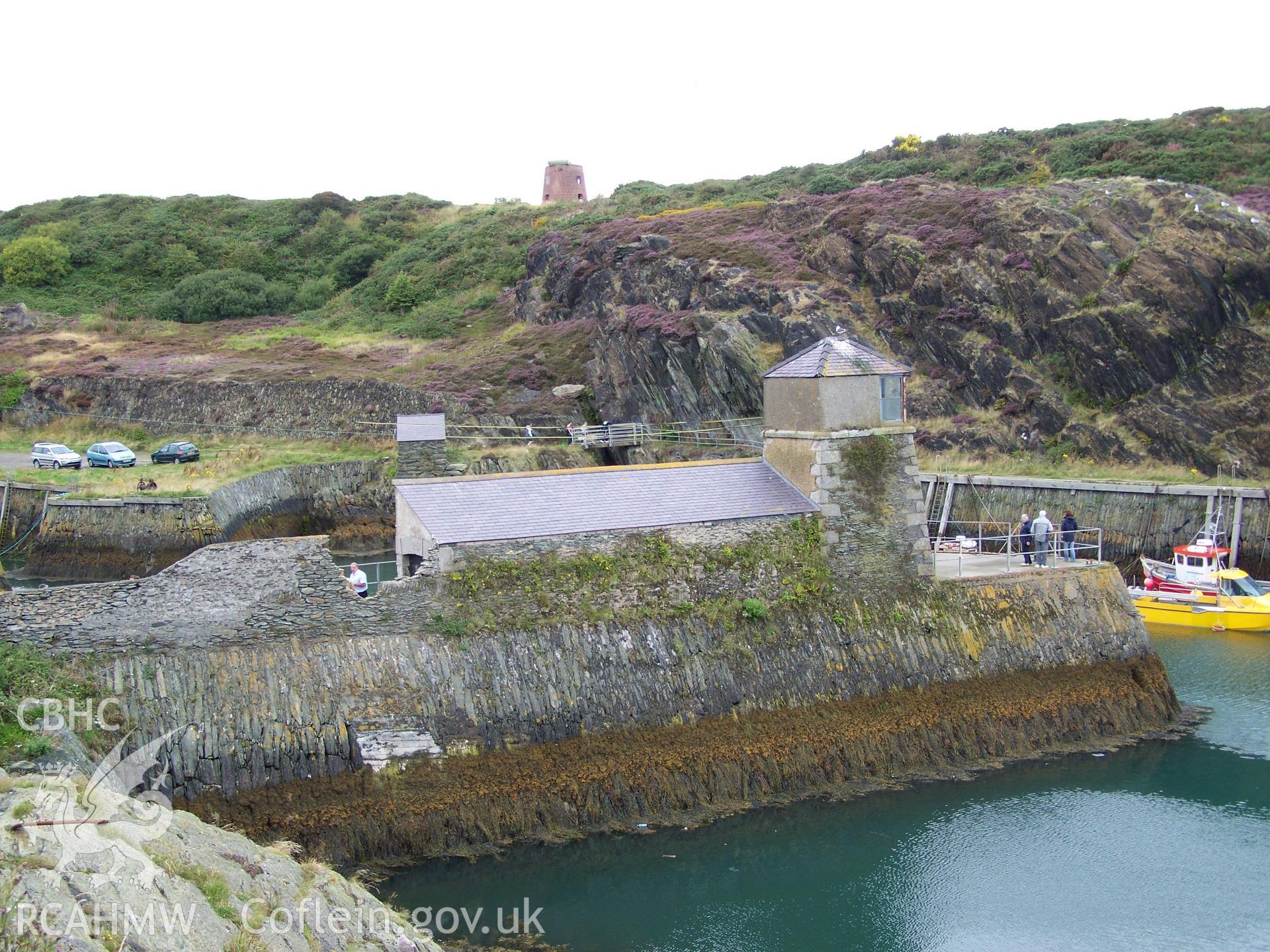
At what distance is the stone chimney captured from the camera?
1852 centimetres

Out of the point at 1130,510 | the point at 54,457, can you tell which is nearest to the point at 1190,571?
the point at 1130,510

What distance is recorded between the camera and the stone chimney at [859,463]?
18.5 metres

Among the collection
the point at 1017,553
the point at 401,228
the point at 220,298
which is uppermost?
the point at 401,228

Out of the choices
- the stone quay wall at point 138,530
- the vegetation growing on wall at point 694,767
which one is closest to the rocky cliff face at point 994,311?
the stone quay wall at point 138,530

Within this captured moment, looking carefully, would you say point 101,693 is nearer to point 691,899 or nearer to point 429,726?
point 429,726

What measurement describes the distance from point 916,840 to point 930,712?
8.15 ft

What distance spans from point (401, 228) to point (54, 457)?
162 feet

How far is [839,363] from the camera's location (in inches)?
737

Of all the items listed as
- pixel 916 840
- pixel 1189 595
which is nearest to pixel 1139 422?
pixel 1189 595

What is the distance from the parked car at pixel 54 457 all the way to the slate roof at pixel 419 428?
2773cm

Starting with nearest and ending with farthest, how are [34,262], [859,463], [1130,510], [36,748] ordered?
[36,748], [859,463], [1130,510], [34,262]

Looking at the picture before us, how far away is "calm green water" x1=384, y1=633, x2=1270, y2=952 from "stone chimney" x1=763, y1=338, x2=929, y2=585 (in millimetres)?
3870

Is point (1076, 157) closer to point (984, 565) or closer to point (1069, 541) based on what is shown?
point (1069, 541)

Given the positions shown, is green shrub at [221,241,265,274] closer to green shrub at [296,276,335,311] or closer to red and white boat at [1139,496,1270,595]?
green shrub at [296,276,335,311]
